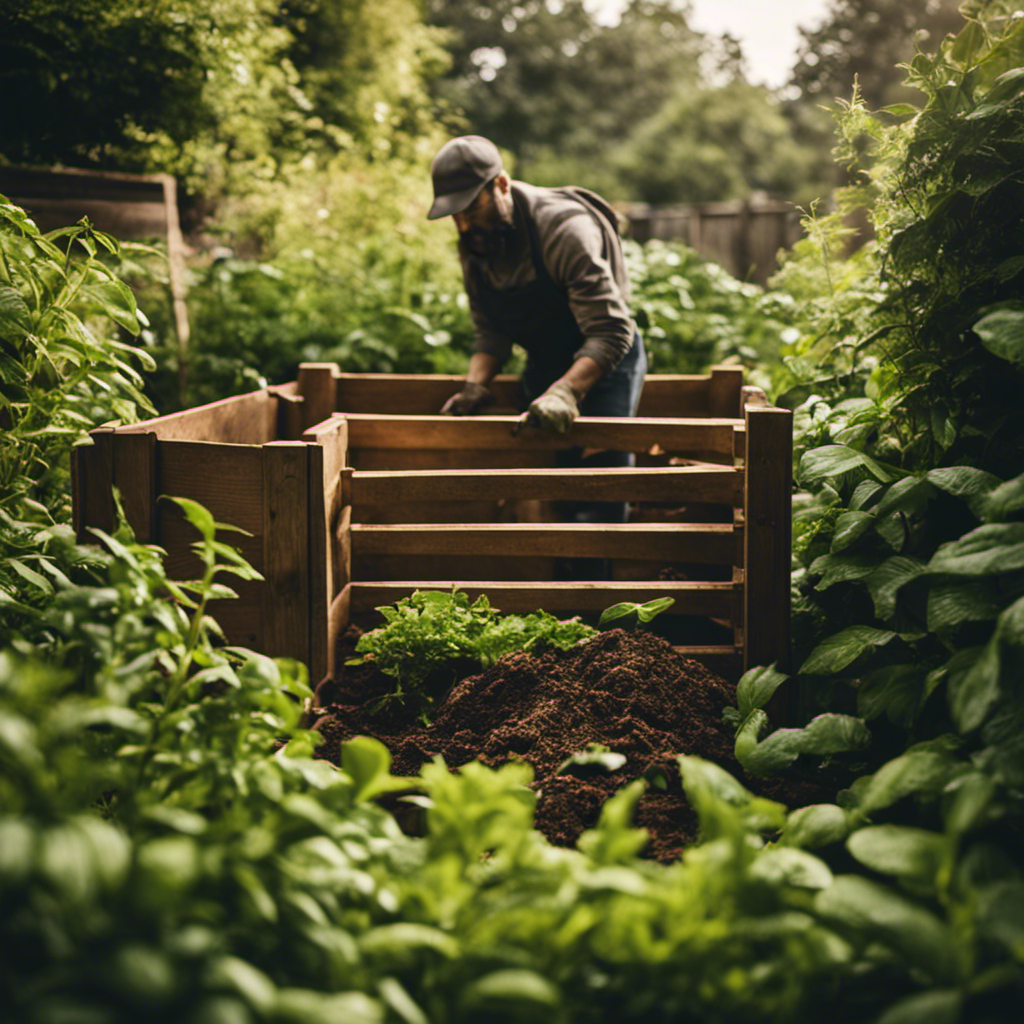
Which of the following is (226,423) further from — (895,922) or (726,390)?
(895,922)

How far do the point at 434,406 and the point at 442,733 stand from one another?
6.83 ft

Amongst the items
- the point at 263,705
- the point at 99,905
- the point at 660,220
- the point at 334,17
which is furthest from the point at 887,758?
the point at 660,220

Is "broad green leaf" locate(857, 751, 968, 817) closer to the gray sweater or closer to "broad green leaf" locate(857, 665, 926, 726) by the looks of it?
"broad green leaf" locate(857, 665, 926, 726)

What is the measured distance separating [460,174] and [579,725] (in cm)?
223

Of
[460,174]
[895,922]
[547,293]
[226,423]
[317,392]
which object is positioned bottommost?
[895,922]

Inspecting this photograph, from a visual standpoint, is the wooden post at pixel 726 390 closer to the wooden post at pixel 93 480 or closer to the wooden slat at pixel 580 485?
the wooden slat at pixel 580 485

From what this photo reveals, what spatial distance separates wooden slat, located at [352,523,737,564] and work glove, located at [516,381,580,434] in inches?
12.8

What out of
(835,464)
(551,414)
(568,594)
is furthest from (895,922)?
(551,414)

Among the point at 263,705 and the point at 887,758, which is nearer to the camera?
the point at 263,705

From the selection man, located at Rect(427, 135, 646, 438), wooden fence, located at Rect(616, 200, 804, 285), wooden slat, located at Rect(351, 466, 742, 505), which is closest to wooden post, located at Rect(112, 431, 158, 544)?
wooden slat, located at Rect(351, 466, 742, 505)

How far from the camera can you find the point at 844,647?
2309 millimetres

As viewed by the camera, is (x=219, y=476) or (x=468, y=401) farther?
(x=468, y=401)

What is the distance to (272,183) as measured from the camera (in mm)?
6789

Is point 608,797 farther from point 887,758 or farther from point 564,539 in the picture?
point 564,539
